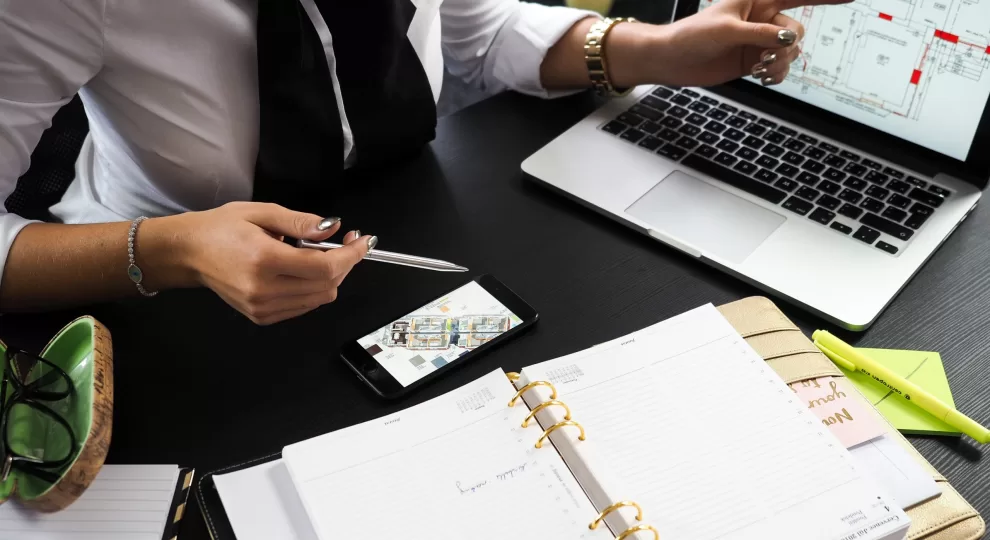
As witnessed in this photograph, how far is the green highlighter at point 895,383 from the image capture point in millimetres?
682

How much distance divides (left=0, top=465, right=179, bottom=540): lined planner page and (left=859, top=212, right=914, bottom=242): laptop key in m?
0.72

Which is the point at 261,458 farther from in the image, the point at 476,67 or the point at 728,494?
the point at 476,67

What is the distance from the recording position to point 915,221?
871mm

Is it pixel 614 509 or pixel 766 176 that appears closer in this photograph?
pixel 614 509

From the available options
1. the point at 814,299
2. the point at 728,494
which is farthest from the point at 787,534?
the point at 814,299

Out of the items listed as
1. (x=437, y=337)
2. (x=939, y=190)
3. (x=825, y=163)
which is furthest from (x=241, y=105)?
(x=939, y=190)

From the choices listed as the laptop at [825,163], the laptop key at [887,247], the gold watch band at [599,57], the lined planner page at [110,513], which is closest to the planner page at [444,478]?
the lined planner page at [110,513]

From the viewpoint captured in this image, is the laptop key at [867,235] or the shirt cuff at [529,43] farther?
the shirt cuff at [529,43]

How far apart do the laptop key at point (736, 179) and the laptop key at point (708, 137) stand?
0.04 m

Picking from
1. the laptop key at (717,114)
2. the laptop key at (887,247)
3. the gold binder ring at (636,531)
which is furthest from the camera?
the laptop key at (717,114)

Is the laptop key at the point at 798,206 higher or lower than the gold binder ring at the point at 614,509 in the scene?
higher

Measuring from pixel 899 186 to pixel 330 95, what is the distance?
0.63 metres

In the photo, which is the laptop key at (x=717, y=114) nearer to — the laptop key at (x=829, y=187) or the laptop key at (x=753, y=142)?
the laptop key at (x=753, y=142)

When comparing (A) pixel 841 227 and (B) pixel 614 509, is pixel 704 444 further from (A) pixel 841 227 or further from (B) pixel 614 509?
(A) pixel 841 227
